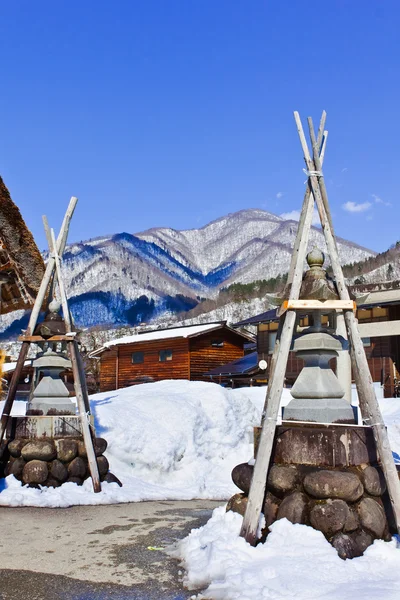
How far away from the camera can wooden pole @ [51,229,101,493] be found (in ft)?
28.7

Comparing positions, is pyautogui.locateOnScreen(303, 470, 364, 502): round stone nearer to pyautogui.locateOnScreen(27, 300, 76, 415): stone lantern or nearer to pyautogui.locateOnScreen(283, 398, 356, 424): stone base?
pyautogui.locateOnScreen(283, 398, 356, 424): stone base

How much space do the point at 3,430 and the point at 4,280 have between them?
346cm

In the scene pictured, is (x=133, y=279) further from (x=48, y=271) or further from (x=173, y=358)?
(x=48, y=271)

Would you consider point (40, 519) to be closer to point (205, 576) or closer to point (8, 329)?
point (205, 576)

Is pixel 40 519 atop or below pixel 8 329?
below

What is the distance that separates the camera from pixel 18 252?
10.8 metres

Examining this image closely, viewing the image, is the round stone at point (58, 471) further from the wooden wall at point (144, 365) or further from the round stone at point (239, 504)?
the wooden wall at point (144, 365)

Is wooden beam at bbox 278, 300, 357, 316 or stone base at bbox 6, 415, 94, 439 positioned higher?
wooden beam at bbox 278, 300, 357, 316

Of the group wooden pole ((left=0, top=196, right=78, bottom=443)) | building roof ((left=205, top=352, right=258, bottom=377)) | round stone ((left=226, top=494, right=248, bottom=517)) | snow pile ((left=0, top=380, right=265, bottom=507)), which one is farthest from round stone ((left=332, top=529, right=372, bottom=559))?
building roof ((left=205, top=352, right=258, bottom=377))

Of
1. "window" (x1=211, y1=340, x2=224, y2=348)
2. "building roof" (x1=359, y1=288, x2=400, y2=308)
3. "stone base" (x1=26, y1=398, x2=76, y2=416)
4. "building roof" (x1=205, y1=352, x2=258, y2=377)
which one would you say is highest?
"building roof" (x1=359, y1=288, x2=400, y2=308)

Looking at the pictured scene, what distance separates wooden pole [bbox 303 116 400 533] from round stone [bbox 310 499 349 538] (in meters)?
0.52

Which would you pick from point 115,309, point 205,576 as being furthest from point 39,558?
point 115,309

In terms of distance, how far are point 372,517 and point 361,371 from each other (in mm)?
1442

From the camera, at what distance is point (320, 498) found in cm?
530
